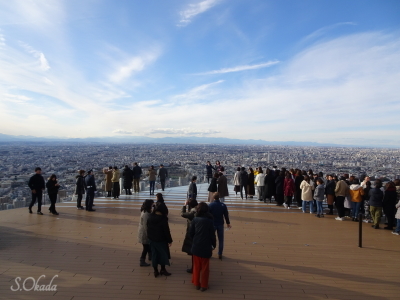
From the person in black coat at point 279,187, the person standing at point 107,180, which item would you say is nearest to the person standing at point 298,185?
the person in black coat at point 279,187

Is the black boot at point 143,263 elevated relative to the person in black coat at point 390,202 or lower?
lower

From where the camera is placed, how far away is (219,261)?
6055mm

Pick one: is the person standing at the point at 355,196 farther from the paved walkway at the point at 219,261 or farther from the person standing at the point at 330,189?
the person standing at the point at 330,189

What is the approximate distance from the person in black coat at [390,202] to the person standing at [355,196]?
80cm

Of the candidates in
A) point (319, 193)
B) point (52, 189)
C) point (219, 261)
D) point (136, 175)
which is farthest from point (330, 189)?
point (52, 189)

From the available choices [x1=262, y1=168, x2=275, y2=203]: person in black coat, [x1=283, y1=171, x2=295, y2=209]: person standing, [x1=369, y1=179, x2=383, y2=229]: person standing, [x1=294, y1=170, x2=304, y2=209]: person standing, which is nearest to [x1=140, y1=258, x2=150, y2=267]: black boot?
[x1=369, y1=179, x2=383, y2=229]: person standing

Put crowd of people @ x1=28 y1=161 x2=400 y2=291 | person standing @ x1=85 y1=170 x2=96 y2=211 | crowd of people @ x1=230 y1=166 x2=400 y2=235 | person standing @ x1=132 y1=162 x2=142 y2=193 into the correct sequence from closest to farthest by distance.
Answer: crowd of people @ x1=28 y1=161 x2=400 y2=291 → crowd of people @ x1=230 y1=166 x2=400 y2=235 → person standing @ x1=85 y1=170 x2=96 y2=211 → person standing @ x1=132 y1=162 x2=142 y2=193

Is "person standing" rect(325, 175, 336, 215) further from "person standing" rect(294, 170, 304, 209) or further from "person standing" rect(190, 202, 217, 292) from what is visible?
"person standing" rect(190, 202, 217, 292)

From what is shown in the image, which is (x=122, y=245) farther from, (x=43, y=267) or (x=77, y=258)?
(x=43, y=267)

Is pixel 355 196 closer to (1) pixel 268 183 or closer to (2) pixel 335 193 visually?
(2) pixel 335 193

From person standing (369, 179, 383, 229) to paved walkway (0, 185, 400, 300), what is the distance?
1.55 feet

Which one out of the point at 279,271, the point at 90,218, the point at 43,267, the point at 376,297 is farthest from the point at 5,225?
the point at 376,297

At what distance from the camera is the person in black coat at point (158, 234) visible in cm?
507

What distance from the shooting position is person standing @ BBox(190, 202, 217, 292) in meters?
4.65
